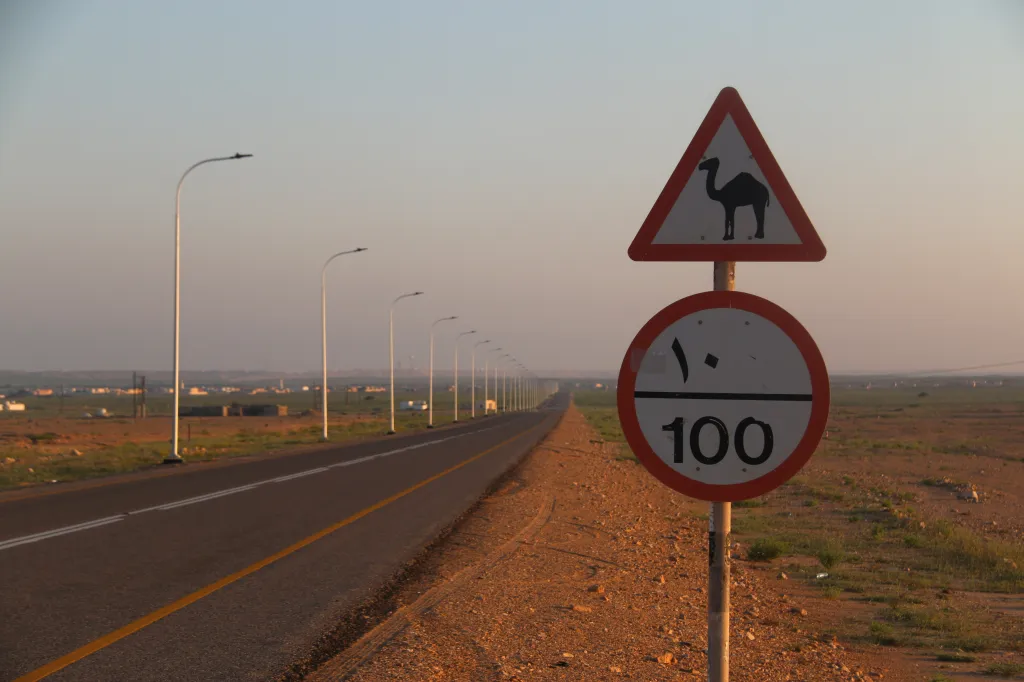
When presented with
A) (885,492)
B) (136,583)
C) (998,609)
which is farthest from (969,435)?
(136,583)

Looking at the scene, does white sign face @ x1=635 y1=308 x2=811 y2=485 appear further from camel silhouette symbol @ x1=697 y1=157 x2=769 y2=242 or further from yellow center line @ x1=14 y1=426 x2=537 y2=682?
yellow center line @ x1=14 y1=426 x2=537 y2=682

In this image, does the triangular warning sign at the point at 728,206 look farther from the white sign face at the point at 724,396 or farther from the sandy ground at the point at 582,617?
the sandy ground at the point at 582,617

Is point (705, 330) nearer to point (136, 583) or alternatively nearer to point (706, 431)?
point (706, 431)

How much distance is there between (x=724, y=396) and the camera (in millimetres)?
3066

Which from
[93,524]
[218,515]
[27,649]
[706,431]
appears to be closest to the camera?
[706,431]

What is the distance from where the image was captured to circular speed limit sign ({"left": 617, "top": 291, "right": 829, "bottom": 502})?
3.02m

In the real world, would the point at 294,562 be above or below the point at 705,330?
below

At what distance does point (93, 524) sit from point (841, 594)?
981cm

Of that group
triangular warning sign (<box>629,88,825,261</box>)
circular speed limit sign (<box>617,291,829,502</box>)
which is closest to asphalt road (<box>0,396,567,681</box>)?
circular speed limit sign (<box>617,291,829,502</box>)

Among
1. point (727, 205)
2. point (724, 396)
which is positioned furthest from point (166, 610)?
point (727, 205)

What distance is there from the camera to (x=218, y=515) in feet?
47.8

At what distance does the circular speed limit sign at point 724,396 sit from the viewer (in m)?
3.02

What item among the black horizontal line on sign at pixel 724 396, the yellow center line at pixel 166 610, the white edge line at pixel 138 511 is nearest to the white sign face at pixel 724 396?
the black horizontal line on sign at pixel 724 396

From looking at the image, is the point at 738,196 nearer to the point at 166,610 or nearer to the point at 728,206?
the point at 728,206
